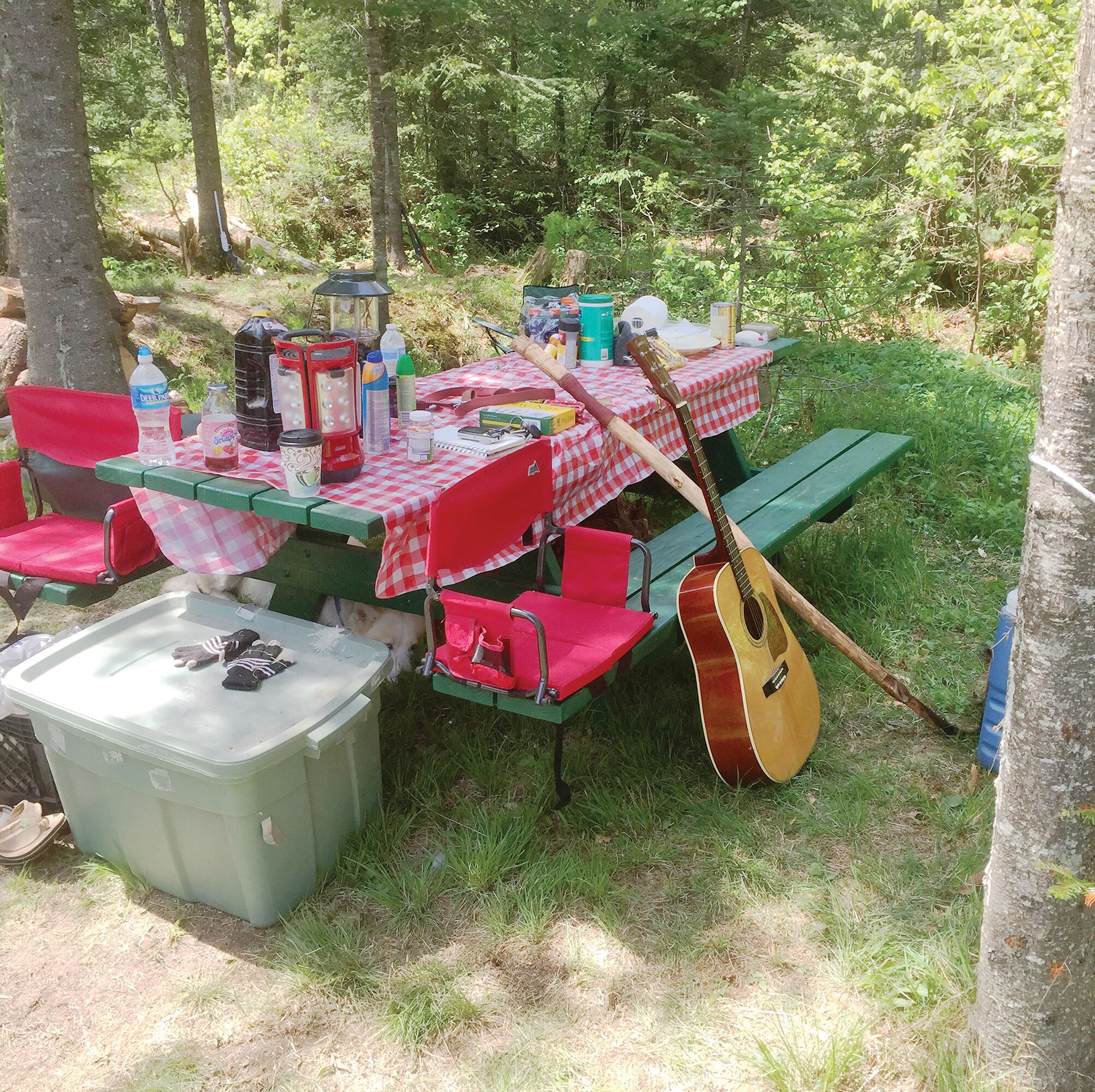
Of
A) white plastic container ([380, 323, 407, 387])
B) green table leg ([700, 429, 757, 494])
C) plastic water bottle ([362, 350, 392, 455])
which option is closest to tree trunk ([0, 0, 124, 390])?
white plastic container ([380, 323, 407, 387])

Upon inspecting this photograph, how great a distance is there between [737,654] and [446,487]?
933 millimetres

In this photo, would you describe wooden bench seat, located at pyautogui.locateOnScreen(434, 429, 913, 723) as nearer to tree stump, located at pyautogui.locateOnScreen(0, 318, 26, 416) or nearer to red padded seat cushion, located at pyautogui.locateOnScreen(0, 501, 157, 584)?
red padded seat cushion, located at pyautogui.locateOnScreen(0, 501, 157, 584)

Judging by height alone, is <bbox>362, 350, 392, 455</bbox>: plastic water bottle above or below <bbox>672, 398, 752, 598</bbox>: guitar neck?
above

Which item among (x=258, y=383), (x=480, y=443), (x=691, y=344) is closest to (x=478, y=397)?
(x=480, y=443)

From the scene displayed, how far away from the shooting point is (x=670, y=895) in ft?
8.67

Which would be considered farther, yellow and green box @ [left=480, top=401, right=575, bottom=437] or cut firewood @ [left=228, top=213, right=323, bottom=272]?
cut firewood @ [left=228, top=213, right=323, bottom=272]

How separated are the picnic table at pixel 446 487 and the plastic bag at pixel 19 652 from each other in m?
0.54

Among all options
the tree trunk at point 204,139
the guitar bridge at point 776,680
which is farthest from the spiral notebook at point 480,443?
the tree trunk at point 204,139

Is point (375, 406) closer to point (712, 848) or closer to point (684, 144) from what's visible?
point (712, 848)

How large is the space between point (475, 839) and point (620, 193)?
36.7 feet

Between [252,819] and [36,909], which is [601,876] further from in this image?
[36,909]

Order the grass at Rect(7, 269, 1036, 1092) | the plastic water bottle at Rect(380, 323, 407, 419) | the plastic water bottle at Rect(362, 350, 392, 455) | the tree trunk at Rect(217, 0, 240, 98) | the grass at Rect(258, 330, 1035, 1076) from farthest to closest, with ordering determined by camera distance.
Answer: the tree trunk at Rect(217, 0, 240, 98) < the plastic water bottle at Rect(380, 323, 407, 419) < the plastic water bottle at Rect(362, 350, 392, 455) < the grass at Rect(258, 330, 1035, 1076) < the grass at Rect(7, 269, 1036, 1092)

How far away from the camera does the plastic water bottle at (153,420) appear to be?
2904 millimetres

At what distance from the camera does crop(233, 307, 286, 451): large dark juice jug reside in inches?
114
